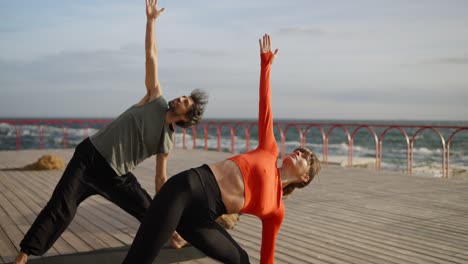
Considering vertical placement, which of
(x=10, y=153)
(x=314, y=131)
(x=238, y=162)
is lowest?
(x=314, y=131)

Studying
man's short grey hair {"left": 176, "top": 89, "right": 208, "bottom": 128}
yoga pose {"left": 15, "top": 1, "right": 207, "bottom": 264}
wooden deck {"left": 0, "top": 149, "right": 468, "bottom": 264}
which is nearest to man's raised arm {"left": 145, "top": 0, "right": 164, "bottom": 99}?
yoga pose {"left": 15, "top": 1, "right": 207, "bottom": 264}

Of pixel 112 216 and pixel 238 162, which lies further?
pixel 112 216

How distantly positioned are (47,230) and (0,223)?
2006mm

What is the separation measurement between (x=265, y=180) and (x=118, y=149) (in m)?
1.08

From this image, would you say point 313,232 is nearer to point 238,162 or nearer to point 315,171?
point 315,171

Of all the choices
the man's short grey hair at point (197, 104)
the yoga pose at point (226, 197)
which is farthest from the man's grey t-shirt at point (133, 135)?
the yoga pose at point (226, 197)

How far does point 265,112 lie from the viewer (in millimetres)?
2973

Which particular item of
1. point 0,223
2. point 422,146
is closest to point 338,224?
point 0,223

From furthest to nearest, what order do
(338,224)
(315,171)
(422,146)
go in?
(422,146), (338,224), (315,171)

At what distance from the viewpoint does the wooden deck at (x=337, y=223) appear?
3.97m

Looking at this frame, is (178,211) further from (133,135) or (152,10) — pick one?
(152,10)

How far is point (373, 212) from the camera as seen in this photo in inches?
224

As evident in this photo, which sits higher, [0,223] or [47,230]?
[47,230]

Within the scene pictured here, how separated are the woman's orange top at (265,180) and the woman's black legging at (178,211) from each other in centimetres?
17
